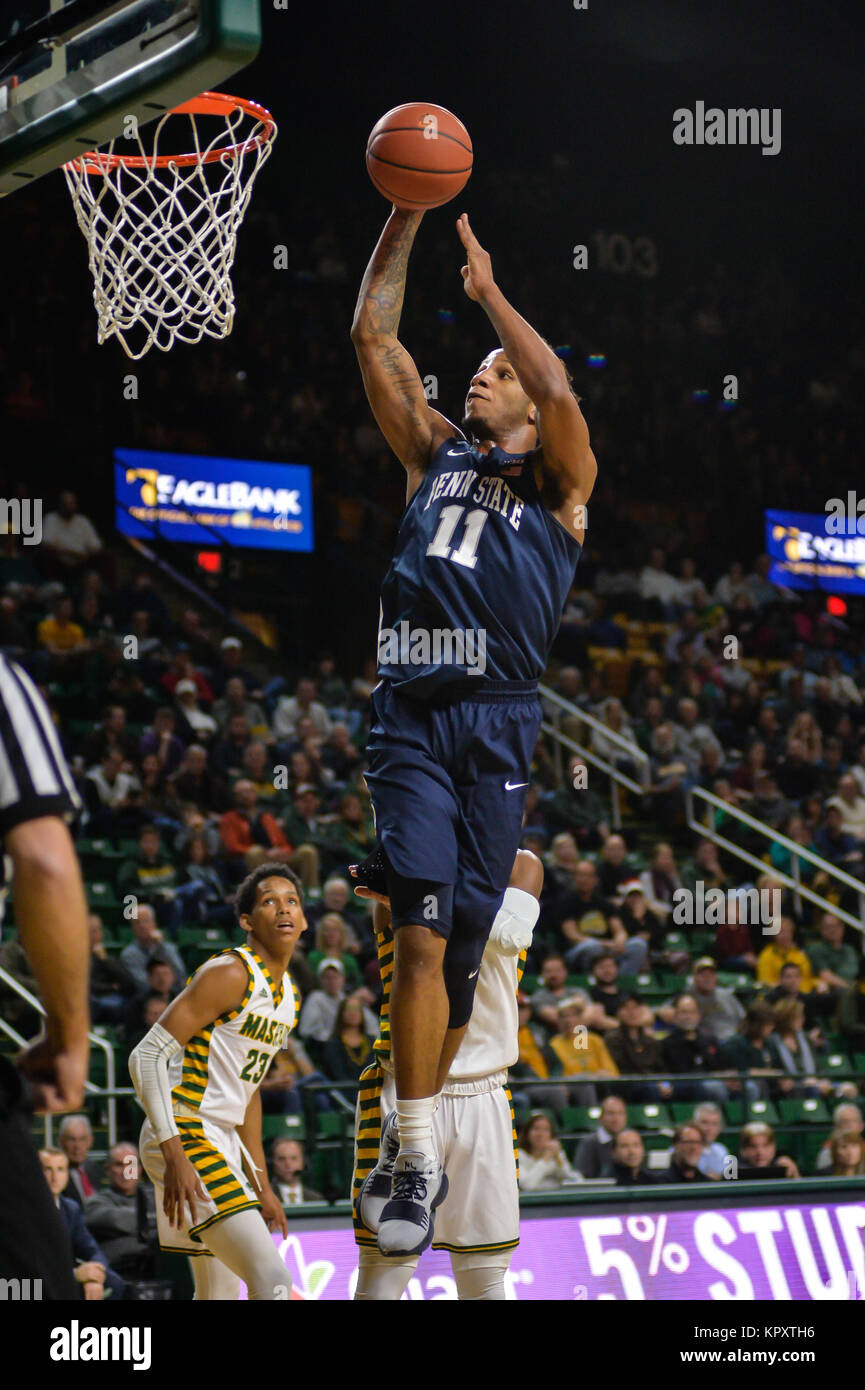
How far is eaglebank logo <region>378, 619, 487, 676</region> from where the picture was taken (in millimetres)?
4648

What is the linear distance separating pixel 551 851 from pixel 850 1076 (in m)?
3.13

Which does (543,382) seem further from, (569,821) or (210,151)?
(569,821)

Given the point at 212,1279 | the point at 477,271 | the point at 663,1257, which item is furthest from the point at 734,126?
the point at 212,1279

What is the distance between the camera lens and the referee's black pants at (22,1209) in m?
2.91

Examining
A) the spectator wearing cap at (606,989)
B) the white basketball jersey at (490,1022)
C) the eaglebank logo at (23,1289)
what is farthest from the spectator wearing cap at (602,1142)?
the eaglebank logo at (23,1289)

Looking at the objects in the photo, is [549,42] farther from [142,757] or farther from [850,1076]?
[850,1076]

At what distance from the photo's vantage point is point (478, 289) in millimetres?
4633

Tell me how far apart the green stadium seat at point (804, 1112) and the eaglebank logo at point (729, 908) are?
5.49 ft

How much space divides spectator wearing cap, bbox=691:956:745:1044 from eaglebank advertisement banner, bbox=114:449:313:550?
6.56m

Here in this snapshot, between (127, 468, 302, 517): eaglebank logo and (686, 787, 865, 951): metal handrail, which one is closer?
(686, 787, 865, 951): metal handrail

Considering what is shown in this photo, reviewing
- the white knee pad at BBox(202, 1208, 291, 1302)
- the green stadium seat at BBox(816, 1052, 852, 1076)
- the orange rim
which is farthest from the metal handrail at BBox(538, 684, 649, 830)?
the white knee pad at BBox(202, 1208, 291, 1302)

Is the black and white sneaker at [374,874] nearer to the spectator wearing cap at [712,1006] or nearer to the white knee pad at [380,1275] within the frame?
the white knee pad at [380,1275]

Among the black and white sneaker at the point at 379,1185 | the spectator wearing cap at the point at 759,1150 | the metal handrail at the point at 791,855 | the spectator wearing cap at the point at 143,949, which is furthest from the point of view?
the metal handrail at the point at 791,855

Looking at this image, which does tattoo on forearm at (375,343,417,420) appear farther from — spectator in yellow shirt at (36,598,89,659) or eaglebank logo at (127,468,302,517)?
eaglebank logo at (127,468,302,517)
